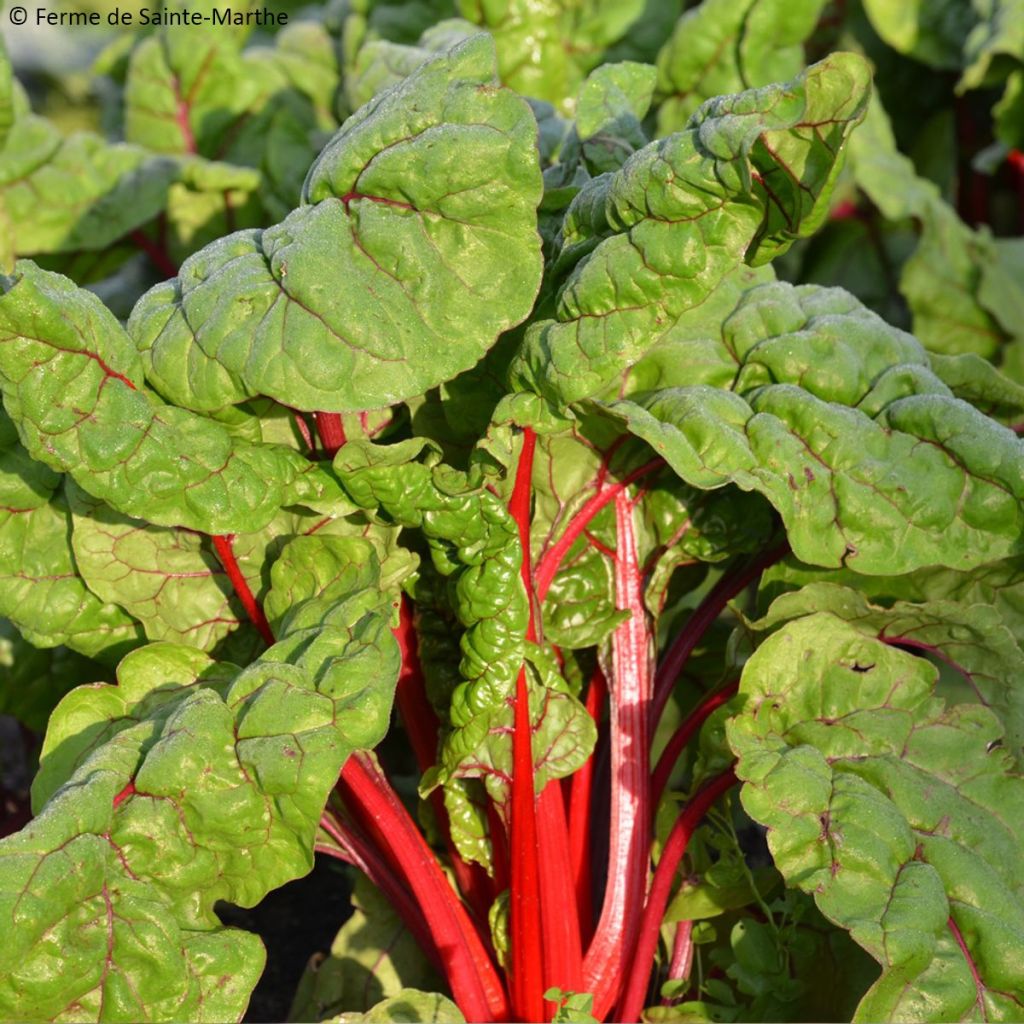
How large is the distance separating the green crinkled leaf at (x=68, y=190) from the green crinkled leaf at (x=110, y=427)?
5.02 feet

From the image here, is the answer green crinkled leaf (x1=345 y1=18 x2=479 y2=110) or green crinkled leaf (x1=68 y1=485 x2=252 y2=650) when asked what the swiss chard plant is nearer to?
green crinkled leaf (x1=68 y1=485 x2=252 y2=650)

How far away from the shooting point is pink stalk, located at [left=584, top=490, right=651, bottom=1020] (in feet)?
6.99

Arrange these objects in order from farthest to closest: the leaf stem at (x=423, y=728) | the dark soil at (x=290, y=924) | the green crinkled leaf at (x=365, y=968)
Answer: the dark soil at (x=290, y=924), the green crinkled leaf at (x=365, y=968), the leaf stem at (x=423, y=728)

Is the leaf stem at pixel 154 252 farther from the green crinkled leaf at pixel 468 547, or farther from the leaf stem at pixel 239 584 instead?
the green crinkled leaf at pixel 468 547

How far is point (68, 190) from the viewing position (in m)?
3.23

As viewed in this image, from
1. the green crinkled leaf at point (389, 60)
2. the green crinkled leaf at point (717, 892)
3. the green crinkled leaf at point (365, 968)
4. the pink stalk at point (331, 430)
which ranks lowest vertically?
the green crinkled leaf at point (365, 968)

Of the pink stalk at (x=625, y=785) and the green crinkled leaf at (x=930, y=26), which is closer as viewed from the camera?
the pink stalk at (x=625, y=785)

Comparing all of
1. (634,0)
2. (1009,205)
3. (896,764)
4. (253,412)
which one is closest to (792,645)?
(896,764)

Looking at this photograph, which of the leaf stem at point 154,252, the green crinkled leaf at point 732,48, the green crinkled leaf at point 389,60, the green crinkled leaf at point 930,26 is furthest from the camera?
the green crinkled leaf at point 930,26

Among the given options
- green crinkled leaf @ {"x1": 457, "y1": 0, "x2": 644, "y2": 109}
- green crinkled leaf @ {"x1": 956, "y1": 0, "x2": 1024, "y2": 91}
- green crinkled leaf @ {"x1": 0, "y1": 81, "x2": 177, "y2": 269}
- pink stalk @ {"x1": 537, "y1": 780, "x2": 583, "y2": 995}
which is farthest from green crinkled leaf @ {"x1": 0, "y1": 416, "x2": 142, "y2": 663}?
green crinkled leaf @ {"x1": 956, "y1": 0, "x2": 1024, "y2": 91}

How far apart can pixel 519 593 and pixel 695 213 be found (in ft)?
1.86

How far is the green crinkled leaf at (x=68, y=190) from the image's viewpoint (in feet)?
10.5

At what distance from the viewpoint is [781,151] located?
5.30ft

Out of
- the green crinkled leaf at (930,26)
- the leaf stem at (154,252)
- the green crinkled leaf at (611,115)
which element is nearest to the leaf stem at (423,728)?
the green crinkled leaf at (611,115)
